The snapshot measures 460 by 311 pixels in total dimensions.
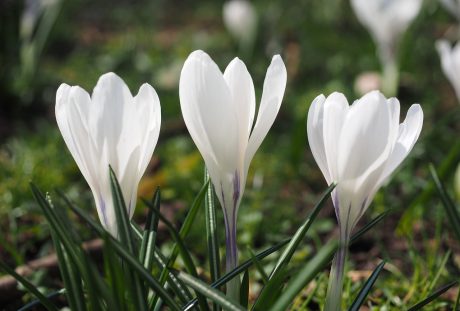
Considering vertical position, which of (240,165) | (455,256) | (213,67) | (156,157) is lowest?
(455,256)

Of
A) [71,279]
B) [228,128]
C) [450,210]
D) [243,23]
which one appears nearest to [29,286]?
[71,279]

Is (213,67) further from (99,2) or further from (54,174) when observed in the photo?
(99,2)

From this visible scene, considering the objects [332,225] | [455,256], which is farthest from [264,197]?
[455,256]

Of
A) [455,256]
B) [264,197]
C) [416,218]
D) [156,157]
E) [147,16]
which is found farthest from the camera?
[147,16]

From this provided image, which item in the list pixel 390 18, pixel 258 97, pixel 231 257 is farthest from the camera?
pixel 258 97

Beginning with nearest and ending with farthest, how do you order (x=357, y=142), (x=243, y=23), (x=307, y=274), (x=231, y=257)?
1. (x=307, y=274)
2. (x=357, y=142)
3. (x=231, y=257)
4. (x=243, y=23)

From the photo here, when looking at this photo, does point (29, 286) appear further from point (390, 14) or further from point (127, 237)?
point (390, 14)

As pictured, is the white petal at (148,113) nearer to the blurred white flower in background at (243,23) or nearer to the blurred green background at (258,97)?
the blurred green background at (258,97)

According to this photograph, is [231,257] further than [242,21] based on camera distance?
No
